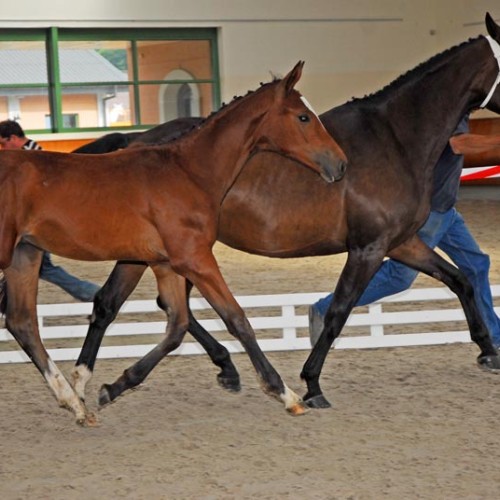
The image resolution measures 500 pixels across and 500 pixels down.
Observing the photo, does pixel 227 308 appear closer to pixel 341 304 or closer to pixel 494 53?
pixel 341 304

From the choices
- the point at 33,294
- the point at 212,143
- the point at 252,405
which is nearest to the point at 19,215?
the point at 33,294

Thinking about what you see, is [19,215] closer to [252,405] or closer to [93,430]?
[93,430]

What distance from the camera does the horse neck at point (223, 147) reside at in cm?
508

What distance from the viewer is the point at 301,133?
16.5ft

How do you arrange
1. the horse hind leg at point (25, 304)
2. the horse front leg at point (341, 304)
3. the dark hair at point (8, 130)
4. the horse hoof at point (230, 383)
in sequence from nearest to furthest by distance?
the horse hind leg at point (25, 304) → the horse front leg at point (341, 304) → the horse hoof at point (230, 383) → the dark hair at point (8, 130)

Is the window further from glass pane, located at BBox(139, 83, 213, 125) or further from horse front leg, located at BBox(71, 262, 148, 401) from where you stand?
horse front leg, located at BBox(71, 262, 148, 401)

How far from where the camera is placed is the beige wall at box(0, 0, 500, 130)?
1797 centimetres

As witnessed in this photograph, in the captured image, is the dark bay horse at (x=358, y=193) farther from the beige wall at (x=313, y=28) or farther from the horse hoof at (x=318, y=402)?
the beige wall at (x=313, y=28)

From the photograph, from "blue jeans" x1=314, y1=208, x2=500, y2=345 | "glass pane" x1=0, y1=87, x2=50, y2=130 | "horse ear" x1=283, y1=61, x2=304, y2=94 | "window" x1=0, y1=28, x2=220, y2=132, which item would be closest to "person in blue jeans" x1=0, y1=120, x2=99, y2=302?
"blue jeans" x1=314, y1=208, x2=500, y2=345

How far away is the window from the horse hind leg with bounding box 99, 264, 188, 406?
13.0 m

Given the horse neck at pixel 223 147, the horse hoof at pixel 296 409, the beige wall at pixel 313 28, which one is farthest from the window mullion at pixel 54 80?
the horse hoof at pixel 296 409

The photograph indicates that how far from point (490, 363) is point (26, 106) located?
13.1 m

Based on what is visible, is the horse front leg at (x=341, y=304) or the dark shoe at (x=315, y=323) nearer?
the horse front leg at (x=341, y=304)

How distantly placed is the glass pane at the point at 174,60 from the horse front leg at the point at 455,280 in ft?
43.2
